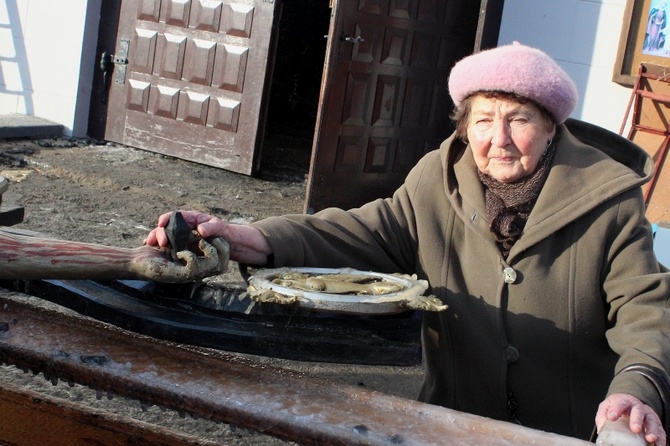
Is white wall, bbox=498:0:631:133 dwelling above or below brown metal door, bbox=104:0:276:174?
above

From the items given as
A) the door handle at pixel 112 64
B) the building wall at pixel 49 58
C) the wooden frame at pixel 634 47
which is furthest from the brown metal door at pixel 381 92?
the building wall at pixel 49 58

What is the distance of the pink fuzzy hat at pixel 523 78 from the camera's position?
83.0 inches

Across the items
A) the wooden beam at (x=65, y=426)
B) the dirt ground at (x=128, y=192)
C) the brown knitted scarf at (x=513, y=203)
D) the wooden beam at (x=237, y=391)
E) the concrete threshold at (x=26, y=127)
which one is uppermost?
the brown knitted scarf at (x=513, y=203)

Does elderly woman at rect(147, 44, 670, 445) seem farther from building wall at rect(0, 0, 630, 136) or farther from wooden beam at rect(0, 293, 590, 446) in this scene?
building wall at rect(0, 0, 630, 136)

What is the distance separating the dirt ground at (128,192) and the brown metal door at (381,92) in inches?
20.4

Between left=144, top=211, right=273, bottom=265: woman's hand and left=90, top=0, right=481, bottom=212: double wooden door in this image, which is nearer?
left=144, top=211, right=273, bottom=265: woman's hand

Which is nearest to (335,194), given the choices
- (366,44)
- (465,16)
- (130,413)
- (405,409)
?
(366,44)

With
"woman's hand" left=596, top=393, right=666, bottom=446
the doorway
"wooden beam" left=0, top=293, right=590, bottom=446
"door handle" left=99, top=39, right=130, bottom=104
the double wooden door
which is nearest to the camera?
"wooden beam" left=0, top=293, right=590, bottom=446

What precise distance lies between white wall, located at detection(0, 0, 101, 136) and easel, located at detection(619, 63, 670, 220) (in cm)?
480

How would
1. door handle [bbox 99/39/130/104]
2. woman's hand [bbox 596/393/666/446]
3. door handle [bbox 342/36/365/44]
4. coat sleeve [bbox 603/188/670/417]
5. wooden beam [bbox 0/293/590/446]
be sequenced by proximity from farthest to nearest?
door handle [bbox 99/39/130/104] < door handle [bbox 342/36/365/44] < coat sleeve [bbox 603/188/670/417] < woman's hand [bbox 596/393/666/446] < wooden beam [bbox 0/293/590/446]

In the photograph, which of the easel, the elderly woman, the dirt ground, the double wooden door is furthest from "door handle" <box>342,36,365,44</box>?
the elderly woman

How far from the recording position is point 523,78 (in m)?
2.11

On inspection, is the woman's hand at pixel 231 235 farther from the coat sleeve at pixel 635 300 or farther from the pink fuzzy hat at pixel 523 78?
the coat sleeve at pixel 635 300

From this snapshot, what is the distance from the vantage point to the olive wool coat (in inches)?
82.9
